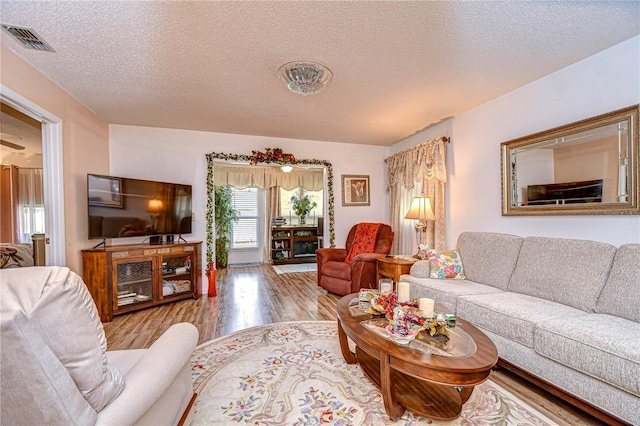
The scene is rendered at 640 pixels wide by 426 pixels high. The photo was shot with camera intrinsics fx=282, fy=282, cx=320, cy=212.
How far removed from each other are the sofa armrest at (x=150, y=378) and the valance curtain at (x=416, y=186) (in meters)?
3.41

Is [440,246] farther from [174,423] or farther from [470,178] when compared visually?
[174,423]

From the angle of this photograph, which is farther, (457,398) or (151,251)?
(151,251)

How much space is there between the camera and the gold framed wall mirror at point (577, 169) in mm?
2150

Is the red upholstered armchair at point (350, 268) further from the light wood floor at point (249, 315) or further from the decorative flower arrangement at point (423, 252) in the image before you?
the decorative flower arrangement at point (423, 252)

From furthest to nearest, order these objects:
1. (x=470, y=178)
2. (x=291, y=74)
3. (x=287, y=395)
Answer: (x=470, y=178) < (x=291, y=74) < (x=287, y=395)

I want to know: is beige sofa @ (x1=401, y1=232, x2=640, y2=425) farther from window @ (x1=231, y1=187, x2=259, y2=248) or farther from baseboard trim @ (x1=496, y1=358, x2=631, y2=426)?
window @ (x1=231, y1=187, x2=259, y2=248)

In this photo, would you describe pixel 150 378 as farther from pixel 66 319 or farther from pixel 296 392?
pixel 296 392

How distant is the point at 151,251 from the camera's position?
11.8 ft

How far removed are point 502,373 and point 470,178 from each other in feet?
7.28

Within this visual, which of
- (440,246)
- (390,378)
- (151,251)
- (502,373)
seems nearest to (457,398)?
(390,378)

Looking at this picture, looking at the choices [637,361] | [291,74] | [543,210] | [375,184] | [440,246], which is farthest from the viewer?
[375,184]

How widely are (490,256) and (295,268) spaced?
430 cm

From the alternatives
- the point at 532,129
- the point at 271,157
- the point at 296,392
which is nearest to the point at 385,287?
the point at 296,392

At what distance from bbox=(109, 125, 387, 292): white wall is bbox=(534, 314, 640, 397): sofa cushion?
349 cm
